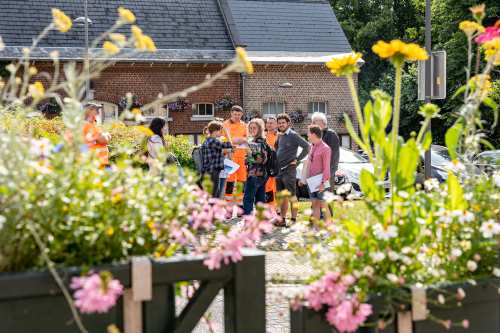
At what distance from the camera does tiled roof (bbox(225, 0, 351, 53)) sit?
33594mm

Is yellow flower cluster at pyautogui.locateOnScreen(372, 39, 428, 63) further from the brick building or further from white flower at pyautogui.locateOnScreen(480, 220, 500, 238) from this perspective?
the brick building

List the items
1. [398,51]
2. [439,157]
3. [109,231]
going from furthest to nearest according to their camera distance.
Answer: [439,157]
[398,51]
[109,231]

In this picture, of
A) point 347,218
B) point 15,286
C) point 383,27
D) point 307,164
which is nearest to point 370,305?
point 347,218

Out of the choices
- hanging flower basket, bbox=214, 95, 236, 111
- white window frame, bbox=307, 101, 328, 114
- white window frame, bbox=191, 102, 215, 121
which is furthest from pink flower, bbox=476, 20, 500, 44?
white window frame, bbox=307, 101, 328, 114

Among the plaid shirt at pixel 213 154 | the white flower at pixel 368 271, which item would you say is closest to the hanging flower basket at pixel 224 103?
the plaid shirt at pixel 213 154

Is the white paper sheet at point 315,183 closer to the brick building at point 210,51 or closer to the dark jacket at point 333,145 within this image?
the dark jacket at point 333,145

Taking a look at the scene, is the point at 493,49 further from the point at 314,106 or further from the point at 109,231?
the point at 314,106

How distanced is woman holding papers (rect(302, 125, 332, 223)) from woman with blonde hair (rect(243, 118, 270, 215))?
109 centimetres

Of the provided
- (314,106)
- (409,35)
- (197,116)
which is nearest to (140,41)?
(197,116)

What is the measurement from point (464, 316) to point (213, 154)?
7.92 m

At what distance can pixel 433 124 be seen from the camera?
3591 centimetres

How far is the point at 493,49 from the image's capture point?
3.65m

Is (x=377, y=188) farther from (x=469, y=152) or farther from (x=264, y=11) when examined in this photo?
(x=264, y=11)

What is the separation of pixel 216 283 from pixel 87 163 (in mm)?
582
